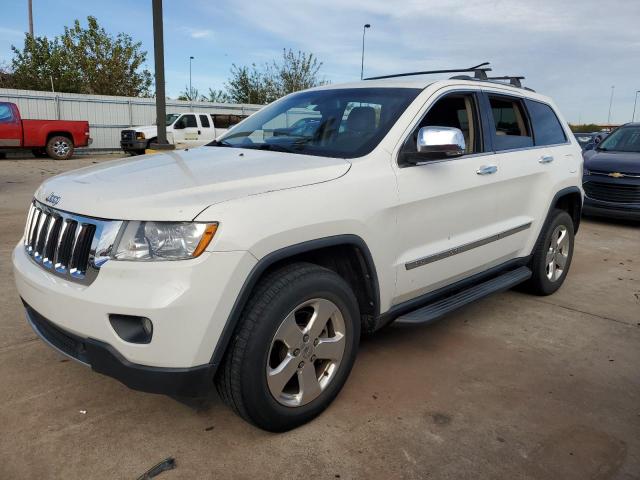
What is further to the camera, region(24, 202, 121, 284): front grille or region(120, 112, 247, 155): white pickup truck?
region(120, 112, 247, 155): white pickup truck

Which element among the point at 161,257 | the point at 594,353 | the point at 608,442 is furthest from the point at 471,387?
the point at 161,257

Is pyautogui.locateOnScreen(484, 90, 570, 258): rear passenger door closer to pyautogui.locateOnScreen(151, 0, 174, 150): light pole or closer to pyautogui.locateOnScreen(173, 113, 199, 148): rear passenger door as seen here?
pyautogui.locateOnScreen(151, 0, 174, 150): light pole

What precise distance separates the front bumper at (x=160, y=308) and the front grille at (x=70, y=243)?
70 mm

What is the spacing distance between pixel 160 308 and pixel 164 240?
0.90 ft

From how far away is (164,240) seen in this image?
7.23 ft

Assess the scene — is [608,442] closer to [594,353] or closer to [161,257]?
[594,353]

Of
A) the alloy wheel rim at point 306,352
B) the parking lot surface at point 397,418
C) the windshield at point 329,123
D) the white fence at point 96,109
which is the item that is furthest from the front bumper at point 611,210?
the white fence at point 96,109

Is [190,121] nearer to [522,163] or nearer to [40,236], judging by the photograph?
[522,163]

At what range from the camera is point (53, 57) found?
31.3 metres

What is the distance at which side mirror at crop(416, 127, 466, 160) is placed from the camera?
2951 millimetres

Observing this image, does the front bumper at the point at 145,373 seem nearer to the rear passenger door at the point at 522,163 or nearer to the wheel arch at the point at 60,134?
the rear passenger door at the point at 522,163

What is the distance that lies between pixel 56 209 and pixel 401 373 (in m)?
2.11

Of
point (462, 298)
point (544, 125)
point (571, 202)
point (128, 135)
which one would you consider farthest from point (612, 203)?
point (128, 135)


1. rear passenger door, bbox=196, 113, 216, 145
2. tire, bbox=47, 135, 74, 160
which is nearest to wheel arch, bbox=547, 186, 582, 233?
rear passenger door, bbox=196, 113, 216, 145
